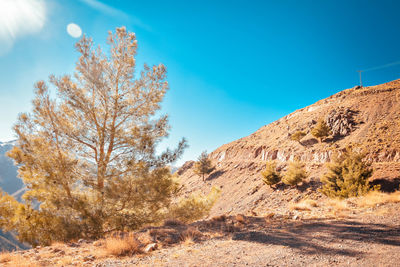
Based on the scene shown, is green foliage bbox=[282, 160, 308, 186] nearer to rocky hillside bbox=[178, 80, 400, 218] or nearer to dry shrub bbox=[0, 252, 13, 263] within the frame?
rocky hillside bbox=[178, 80, 400, 218]

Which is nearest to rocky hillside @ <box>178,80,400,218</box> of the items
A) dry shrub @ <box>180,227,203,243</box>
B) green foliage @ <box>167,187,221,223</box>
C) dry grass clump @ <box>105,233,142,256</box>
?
green foliage @ <box>167,187,221,223</box>

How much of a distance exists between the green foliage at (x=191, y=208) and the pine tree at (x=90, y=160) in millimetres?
604

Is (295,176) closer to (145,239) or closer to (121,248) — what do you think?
(145,239)

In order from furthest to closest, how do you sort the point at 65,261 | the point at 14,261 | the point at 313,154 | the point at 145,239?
the point at 313,154 < the point at 145,239 < the point at 65,261 < the point at 14,261

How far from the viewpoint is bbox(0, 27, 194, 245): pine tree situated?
637cm

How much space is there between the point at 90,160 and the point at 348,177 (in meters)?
16.9

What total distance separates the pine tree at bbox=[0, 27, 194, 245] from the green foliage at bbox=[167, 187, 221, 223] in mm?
604

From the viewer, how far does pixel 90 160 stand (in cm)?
720

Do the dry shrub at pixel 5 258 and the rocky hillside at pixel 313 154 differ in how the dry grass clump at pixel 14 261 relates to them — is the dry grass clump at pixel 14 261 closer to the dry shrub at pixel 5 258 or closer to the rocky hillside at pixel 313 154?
the dry shrub at pixel 5 258

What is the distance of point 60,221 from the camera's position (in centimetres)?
622

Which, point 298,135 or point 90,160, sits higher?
point 298,135

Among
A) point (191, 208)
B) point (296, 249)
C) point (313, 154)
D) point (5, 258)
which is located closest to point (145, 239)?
point (5, 258)

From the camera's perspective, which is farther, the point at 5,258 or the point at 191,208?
the point at 191,208

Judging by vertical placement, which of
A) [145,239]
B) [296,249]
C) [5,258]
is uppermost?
[296,249]
